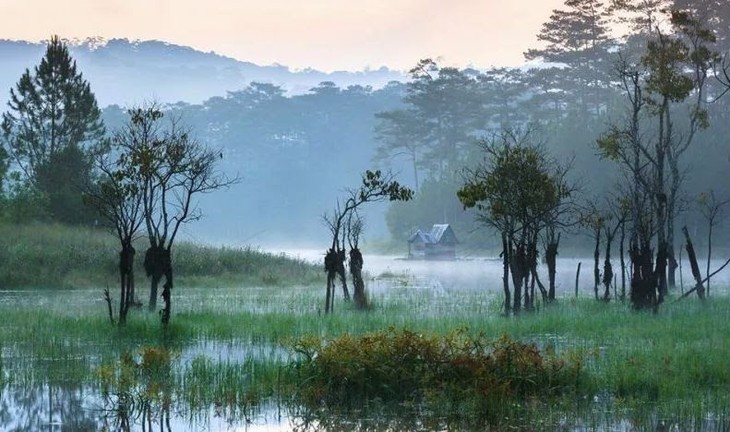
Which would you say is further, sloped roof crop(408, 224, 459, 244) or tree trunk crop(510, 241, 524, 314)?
sloped roof crop(408, 224, 459, 244)

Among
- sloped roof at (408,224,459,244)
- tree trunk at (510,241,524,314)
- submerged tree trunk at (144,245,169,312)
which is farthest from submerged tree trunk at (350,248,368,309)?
sloped roof at (408,224,459,244)

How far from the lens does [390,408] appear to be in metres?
18.0

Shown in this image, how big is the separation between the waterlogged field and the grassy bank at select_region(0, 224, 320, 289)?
1789 centimetres

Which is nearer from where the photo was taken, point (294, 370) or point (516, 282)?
point (294, 370)

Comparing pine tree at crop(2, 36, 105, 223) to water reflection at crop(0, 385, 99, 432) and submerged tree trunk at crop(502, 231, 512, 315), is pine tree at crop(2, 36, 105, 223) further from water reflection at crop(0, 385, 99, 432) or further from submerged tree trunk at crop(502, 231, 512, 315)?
water reflection at crop(0, 385, 99, 432)

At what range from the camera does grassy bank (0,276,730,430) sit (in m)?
17.8

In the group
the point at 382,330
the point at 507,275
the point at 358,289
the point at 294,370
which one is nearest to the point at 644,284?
the point at 507,275

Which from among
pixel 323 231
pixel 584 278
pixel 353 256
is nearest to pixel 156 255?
pixel 353 256

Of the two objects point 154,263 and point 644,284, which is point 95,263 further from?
point 644,284

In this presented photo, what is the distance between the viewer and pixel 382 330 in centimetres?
2231

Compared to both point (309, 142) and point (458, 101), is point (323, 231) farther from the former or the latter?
point (458, 101)

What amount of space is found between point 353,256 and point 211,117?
456 ft

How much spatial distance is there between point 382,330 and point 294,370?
290 centimetres

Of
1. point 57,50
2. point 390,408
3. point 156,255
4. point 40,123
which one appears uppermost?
point 57,50
